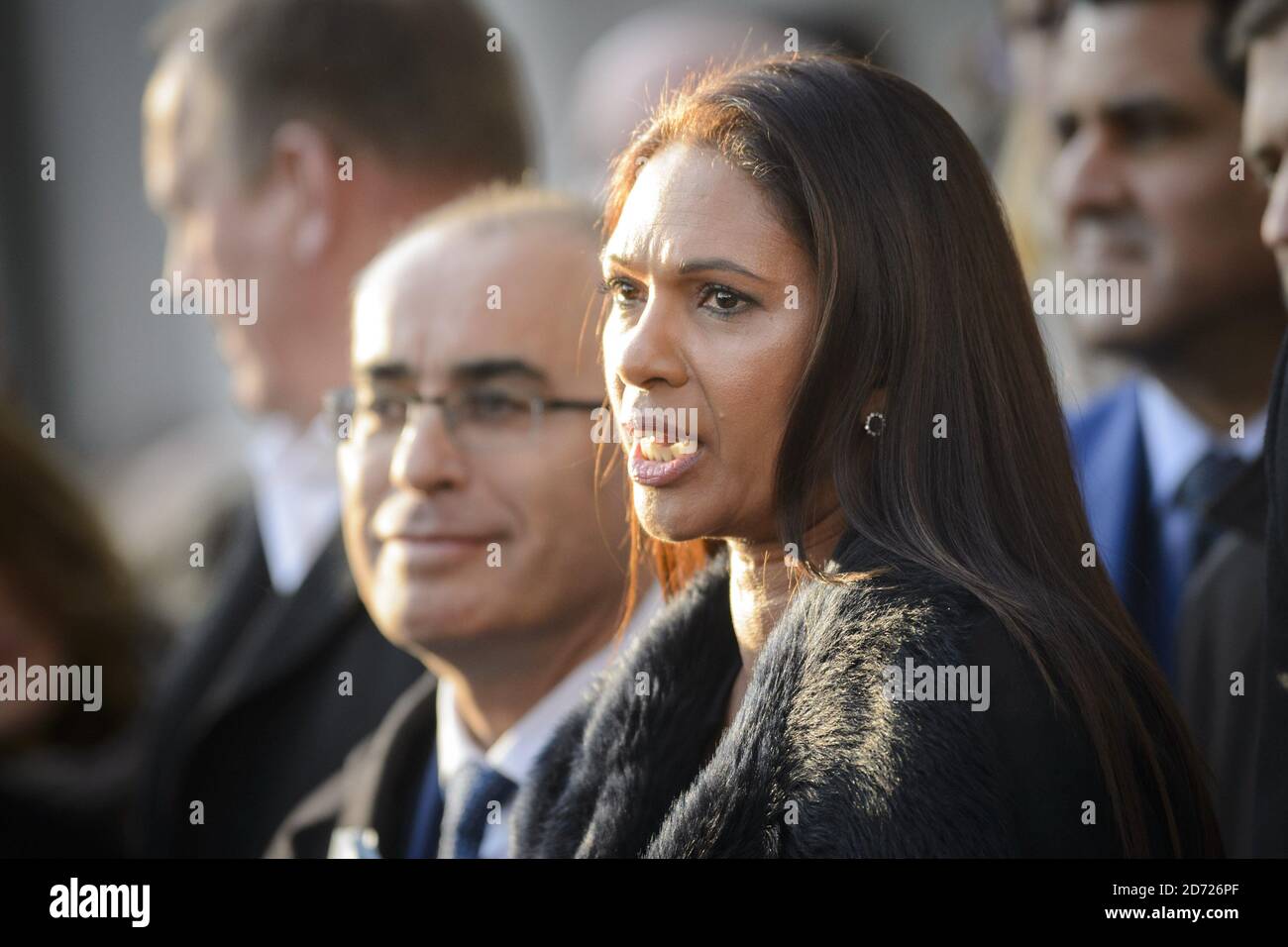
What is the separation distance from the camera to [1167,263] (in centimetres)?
270

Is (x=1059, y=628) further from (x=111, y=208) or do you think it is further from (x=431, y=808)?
(x=111, y=208)

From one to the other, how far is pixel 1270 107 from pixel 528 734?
1.40 meters

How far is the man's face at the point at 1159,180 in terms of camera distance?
2.66 metres

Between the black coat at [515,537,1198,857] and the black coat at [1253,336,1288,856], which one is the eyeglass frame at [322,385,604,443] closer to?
the black coat at [515,537,1198,857]

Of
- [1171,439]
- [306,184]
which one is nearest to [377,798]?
[306,184]

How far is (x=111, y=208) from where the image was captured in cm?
568

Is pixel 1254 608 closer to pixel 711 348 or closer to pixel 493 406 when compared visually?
pixel 711 348

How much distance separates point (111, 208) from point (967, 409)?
449 cm

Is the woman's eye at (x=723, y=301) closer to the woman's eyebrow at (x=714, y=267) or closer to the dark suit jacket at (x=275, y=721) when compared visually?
the woman's eyebrow at (x=714, y=267)

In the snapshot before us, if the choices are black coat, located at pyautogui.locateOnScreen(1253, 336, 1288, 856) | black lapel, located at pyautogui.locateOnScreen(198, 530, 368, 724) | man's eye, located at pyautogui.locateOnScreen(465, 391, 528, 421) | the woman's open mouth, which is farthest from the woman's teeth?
black lapel, located at pyautogui.locateOnScreen(198, 530, 368, 724)

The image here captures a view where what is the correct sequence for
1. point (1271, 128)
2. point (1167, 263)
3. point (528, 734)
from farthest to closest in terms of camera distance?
1. point (1167, 263)
2. point (528, 734)
3. point (1271, 128)

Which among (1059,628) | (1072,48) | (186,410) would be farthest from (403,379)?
(186,410)

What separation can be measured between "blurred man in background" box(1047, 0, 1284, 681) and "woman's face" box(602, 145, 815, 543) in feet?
3.00

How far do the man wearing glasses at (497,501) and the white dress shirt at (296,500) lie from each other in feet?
2.57
